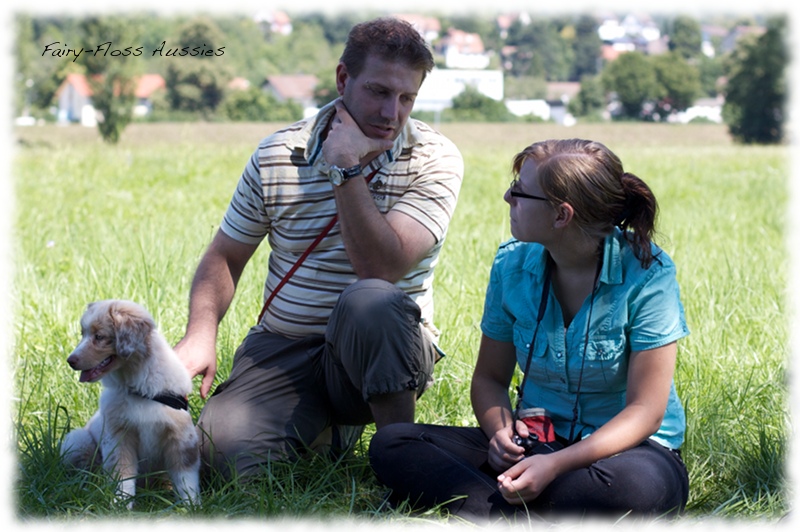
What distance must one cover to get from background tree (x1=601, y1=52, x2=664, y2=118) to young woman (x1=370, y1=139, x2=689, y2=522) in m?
70.9

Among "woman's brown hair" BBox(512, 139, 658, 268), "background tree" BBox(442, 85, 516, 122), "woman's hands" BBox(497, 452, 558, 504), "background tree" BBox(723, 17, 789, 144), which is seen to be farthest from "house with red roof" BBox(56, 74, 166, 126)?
"woman's hands" BBox(497, 452, 558, 504)

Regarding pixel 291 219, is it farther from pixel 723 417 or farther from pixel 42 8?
pixel 42 8

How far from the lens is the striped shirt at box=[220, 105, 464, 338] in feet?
11.4

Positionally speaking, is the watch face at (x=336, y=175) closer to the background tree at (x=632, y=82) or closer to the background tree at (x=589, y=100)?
the background tree at (x=589, y=100)

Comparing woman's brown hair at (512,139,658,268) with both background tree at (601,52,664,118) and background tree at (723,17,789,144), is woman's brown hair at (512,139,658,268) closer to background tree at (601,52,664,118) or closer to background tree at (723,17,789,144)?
background tree at (723,17,789,144)

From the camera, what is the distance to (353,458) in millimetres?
3521

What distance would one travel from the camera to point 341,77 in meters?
3.55

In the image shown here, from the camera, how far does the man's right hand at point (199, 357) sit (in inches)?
132

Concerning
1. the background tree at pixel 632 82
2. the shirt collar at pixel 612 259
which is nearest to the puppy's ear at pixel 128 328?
the shirt collar at pixel 612 259

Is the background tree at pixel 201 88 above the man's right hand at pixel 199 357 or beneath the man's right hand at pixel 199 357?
above

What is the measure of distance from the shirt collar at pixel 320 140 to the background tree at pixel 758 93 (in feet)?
153

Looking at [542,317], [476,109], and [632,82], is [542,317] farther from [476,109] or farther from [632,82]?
[632,82]

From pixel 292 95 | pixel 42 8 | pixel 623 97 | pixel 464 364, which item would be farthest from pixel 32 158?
pixel 623 97

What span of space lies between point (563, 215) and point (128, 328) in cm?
140
